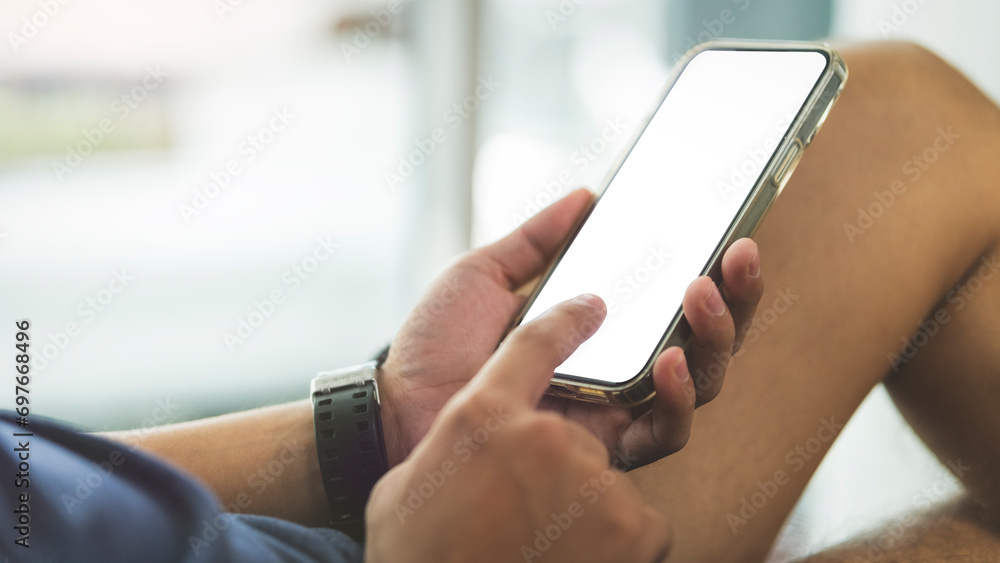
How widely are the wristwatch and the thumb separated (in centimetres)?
22

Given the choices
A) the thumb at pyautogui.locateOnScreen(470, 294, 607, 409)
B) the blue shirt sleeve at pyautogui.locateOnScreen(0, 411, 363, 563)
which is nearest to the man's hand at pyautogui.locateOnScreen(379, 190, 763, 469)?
the thumb at pyautogui.locateOnScreen(470, 294, 607, 409)

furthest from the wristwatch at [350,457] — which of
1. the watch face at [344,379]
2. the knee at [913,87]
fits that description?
the knee at [913,87]

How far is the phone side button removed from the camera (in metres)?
0.50

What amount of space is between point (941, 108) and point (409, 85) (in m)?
1.26

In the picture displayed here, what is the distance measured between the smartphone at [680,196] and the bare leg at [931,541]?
0.68 feet

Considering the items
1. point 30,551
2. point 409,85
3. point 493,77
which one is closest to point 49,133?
point 409,85

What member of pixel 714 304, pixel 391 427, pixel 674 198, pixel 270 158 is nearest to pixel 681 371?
pixel 714 304

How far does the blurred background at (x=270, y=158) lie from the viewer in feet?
4.38

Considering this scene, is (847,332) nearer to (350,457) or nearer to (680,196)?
(680,196)

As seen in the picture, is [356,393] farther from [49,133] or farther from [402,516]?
[49,133]

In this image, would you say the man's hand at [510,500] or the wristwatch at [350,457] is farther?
the wristwatch at [350,457]

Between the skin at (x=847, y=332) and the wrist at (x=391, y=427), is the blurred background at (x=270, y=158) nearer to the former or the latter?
the skin at (x=847, y=332)

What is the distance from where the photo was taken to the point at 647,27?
136cm

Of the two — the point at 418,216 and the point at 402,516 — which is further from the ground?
the point at 402,516
